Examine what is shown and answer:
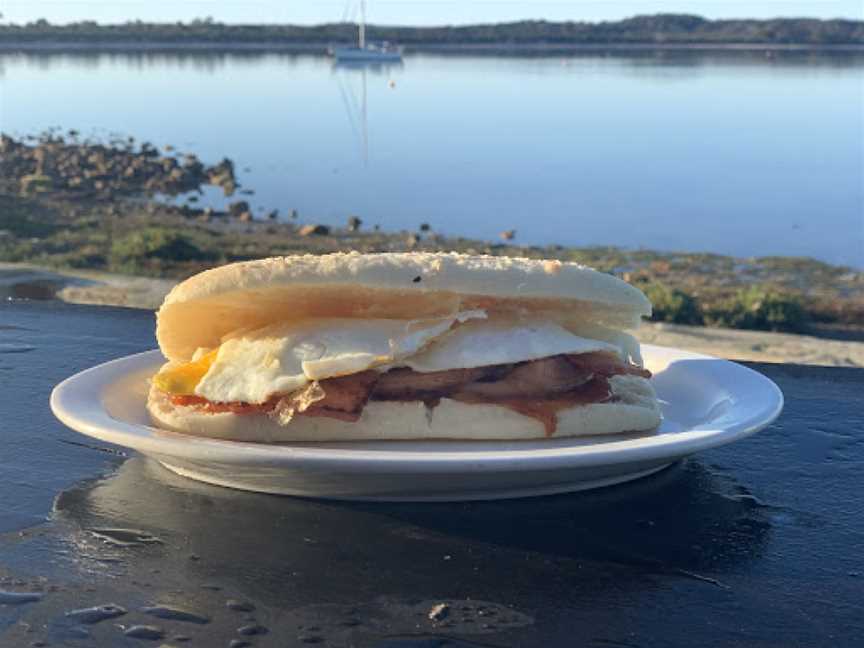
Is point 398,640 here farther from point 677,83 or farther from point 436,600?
point 677,83

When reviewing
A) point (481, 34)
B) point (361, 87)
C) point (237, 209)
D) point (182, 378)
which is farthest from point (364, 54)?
point (182, 378)

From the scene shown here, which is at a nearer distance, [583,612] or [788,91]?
[583,612]

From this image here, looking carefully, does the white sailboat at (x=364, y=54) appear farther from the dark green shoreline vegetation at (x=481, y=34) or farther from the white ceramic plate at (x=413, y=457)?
the white ceramic plate at (x=413, y=457)

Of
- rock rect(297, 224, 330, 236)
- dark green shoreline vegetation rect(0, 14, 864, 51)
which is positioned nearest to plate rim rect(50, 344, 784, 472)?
rock rect(297, 224, 330, 236)

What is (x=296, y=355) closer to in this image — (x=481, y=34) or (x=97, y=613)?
(x=97, y=613)

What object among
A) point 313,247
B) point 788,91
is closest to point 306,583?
point 313,247

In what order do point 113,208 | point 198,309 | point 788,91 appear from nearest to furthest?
point 198,309, point 113,208, point 788,91

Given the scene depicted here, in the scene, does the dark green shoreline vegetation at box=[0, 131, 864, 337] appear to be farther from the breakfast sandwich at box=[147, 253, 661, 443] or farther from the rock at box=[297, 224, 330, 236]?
the breakfast sandwich at box=[147, 253, 661, 443]
